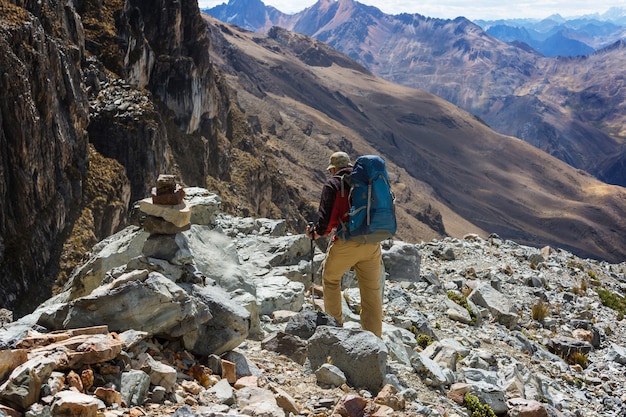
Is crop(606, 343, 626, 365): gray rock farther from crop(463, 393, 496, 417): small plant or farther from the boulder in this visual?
the boulder

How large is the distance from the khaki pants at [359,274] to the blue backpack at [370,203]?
0.33m

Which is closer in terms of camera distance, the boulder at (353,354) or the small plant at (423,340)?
the boulder at (353,354)

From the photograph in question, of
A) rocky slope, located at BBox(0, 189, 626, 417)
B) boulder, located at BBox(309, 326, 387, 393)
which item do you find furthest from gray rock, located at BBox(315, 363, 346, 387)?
boulder, located at BBox(309, 326, 387, 393)

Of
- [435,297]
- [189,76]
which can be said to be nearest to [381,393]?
[435,297]

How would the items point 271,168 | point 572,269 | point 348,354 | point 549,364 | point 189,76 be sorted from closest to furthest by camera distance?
point 348,354 < point 549,364 < point 572,269 < point 189,76 < point 271,168

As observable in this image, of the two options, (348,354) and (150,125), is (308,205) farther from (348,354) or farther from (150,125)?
(348,354)

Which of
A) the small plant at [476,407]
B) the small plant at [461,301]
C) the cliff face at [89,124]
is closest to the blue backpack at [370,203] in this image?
the small plant at [476,407]

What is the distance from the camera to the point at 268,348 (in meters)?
8.35

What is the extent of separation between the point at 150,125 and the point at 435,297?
107 ft

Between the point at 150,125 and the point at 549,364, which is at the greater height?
the point at 150,125

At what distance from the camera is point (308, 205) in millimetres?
82688

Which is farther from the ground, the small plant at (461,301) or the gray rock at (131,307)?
the gray rock at (131,307)

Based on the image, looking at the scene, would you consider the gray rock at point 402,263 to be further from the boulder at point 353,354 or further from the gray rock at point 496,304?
the boulder at point 353,354

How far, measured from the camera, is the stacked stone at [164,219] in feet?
27.0
